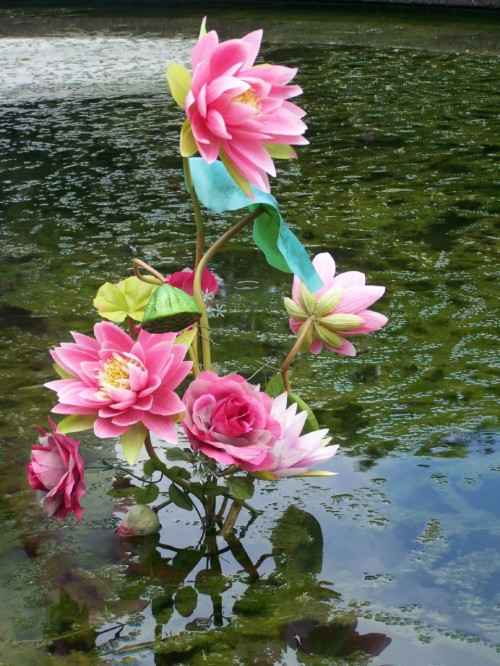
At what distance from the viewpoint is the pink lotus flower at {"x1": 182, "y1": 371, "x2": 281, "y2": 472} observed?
4.41ft

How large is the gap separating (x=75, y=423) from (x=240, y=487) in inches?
9.7

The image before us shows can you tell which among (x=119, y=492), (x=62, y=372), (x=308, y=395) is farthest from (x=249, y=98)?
(x=308, y=395)

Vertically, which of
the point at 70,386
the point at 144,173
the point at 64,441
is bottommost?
the point at 144,173

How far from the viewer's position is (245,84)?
1303 millimetres

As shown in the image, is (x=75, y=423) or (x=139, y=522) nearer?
(x=75, y=423)

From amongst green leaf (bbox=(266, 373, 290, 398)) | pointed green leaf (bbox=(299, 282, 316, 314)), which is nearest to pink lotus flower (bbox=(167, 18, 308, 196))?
pointed green leaf (bbox=(299, 282, 316, 314))

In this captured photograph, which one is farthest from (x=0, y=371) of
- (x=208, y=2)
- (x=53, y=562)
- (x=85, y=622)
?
(x=208, y=2)

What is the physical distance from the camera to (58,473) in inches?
57.5

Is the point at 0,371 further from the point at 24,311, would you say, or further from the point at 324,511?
the point at 324,511

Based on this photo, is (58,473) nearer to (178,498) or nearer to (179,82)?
(178,498)

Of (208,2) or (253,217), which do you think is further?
(208,2)

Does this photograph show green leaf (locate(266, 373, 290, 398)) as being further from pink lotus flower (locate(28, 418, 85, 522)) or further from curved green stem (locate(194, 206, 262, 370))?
pink lotus flower (locate(28, 418, 85, 522))

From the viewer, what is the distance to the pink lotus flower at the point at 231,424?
1.34 m

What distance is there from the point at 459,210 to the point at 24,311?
4.77 feet
